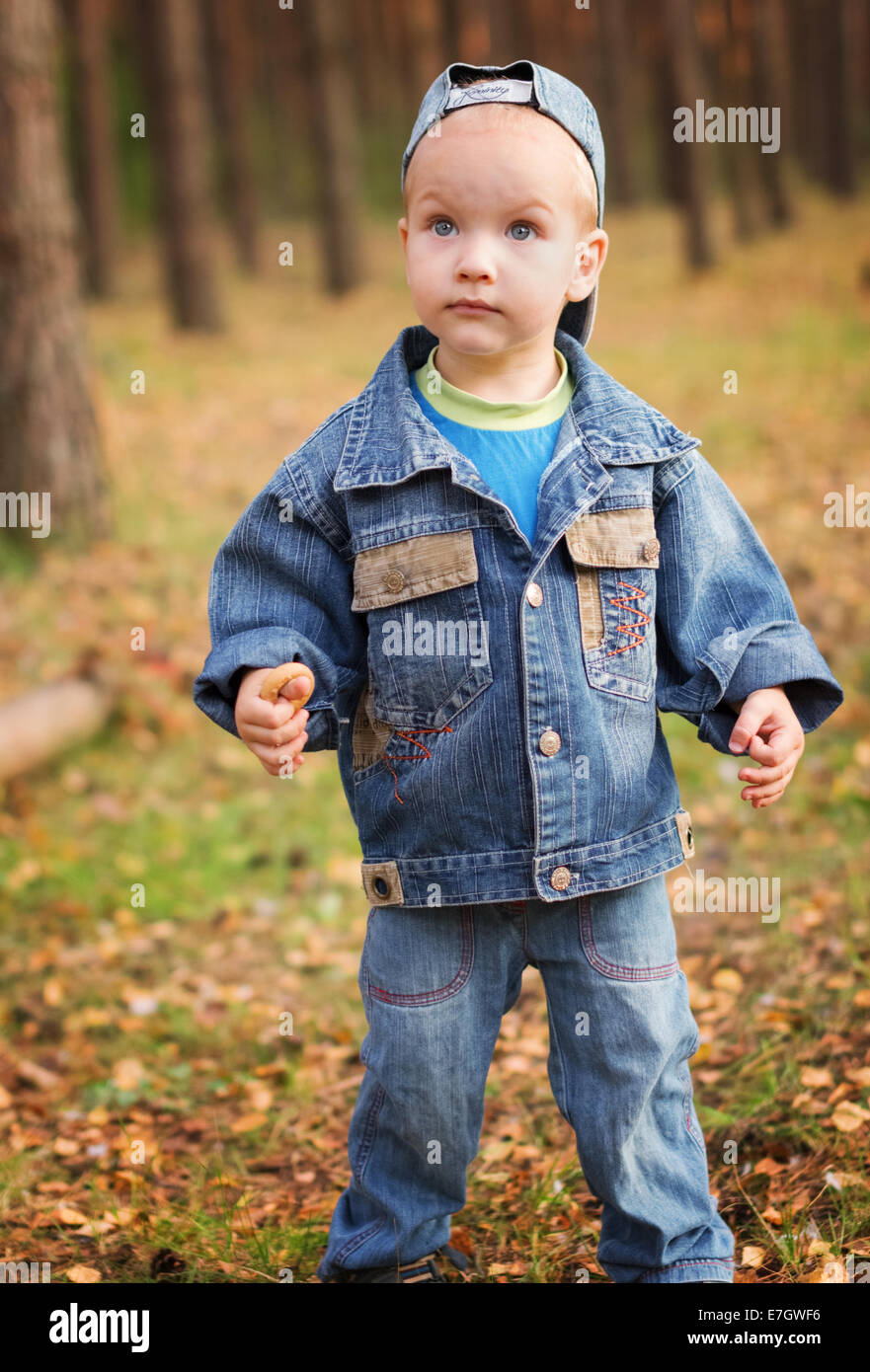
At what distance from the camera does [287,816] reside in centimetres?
552

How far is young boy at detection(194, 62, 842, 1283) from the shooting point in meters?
2.13

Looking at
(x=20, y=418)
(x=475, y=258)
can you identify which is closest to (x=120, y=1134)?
(x=475, y=258)

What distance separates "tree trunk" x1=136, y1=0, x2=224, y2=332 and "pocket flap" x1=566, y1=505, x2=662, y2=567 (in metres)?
12.1

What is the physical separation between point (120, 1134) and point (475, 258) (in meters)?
2.62

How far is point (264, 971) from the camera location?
443 centimetres

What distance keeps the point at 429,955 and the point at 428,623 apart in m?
0.60

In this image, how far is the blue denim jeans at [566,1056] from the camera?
7.54 ft

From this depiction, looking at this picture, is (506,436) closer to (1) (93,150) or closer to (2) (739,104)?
(1) (93,150)

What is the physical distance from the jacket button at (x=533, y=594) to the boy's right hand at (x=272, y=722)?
0.41m

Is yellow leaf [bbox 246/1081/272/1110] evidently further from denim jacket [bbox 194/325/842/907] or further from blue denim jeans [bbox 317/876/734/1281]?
denim jacket [bbox 194/325/842/907]

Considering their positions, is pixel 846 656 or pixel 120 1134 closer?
pixel 120 1134

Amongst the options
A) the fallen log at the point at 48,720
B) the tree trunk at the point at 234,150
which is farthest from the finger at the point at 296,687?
the tree trunk at the point at 234,150

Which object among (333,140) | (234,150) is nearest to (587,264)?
(333,140)
